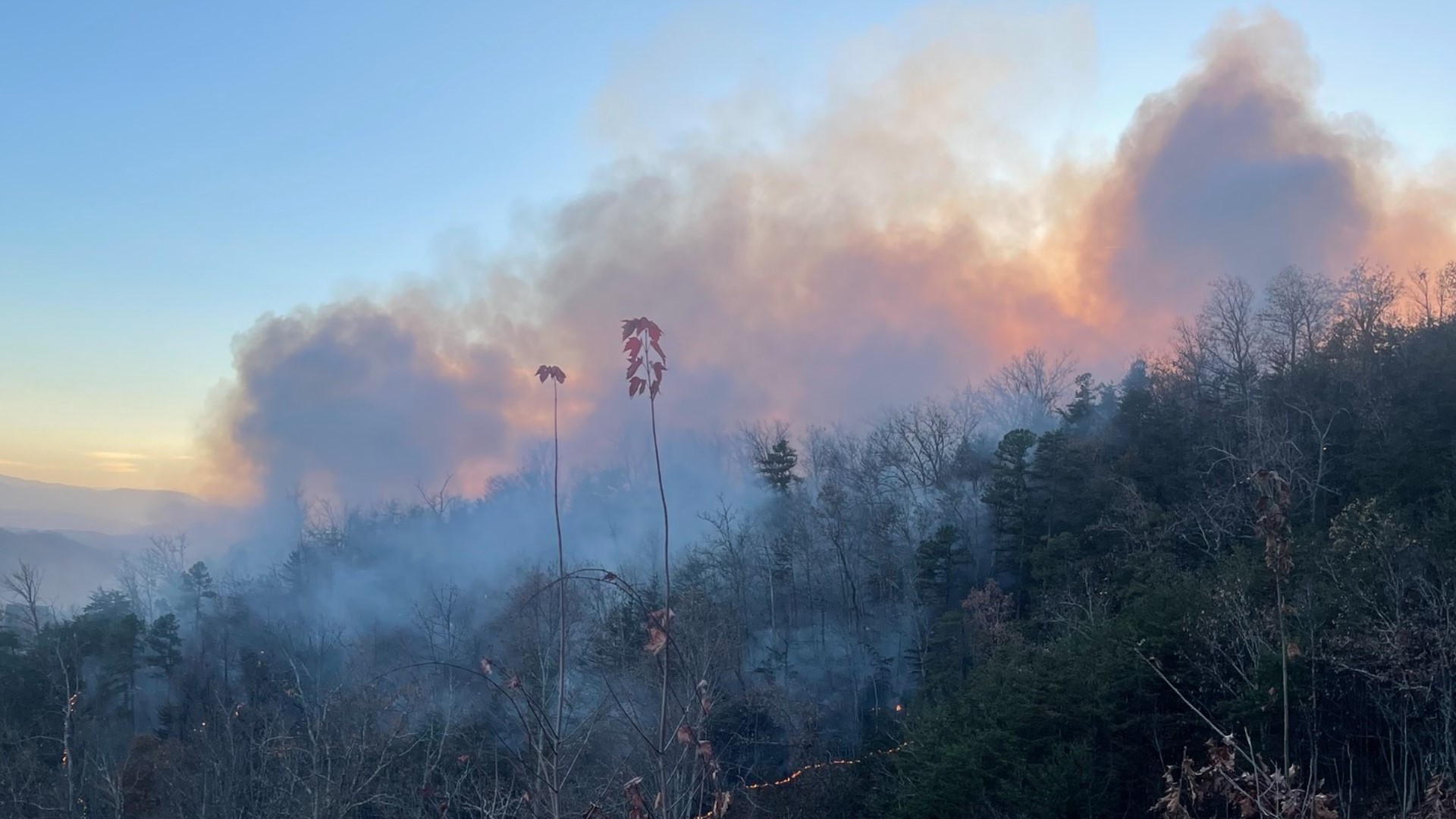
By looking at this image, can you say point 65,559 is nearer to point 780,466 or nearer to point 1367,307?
point 780,466

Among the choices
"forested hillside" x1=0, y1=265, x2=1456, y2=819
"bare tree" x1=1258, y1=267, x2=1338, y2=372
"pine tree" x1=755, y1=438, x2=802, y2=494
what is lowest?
"forested hillside" x1=0, y1=265, x2=1456, y2=819

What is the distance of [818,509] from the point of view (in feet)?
142

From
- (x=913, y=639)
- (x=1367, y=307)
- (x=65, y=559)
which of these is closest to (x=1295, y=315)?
(x=1367, y=307)

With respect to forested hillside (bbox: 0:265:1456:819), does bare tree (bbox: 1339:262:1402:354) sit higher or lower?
higher

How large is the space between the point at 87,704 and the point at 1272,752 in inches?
1531

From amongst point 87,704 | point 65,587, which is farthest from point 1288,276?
point 65,587

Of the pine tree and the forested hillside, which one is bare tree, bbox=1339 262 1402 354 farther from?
the pine tree

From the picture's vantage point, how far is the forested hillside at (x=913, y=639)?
10523mm

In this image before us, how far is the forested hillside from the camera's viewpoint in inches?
414

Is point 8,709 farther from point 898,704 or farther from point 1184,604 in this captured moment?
point 1184,604

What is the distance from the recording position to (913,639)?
36219mm

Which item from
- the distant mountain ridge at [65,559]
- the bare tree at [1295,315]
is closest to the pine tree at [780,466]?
the bare tree at [1295,315]

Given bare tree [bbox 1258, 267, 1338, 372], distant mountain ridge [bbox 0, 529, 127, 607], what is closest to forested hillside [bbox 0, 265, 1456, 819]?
bare tree [bbox 1258, 267, 1338, 372]

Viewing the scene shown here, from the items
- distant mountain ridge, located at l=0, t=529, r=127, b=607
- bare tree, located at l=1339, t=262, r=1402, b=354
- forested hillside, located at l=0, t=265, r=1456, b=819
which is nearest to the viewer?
forested hillside, located at l=0, t=265, r=1456, b=819
